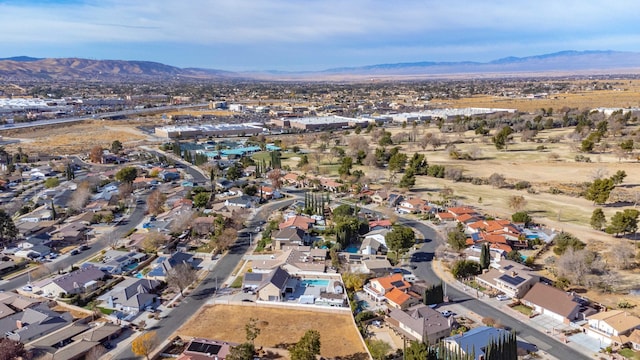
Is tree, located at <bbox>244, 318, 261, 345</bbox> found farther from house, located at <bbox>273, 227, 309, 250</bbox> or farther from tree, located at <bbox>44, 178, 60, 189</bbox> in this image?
tree, located at <bbox>44, 178, 60, 189</bbox>

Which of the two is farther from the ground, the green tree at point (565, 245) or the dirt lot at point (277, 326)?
the green tree at point (565, 245)

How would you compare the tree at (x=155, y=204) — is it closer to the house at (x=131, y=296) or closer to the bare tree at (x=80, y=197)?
the bare tree at (x=80, y=197)

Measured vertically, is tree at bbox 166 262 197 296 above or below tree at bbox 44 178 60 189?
below

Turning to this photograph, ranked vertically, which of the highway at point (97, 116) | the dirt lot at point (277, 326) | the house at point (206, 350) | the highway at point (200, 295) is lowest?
the dirt lot at point (277, 326)

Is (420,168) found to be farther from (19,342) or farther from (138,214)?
(19,342)

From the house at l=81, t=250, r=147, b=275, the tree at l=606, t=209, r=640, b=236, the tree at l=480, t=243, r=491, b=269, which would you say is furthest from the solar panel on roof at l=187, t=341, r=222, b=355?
the tree at l=606, t=209, r=640, b=236

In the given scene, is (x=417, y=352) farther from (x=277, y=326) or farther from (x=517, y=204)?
(x=517, y=204)

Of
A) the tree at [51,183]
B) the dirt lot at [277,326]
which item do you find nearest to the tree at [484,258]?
the dirt lot at [277,326]
